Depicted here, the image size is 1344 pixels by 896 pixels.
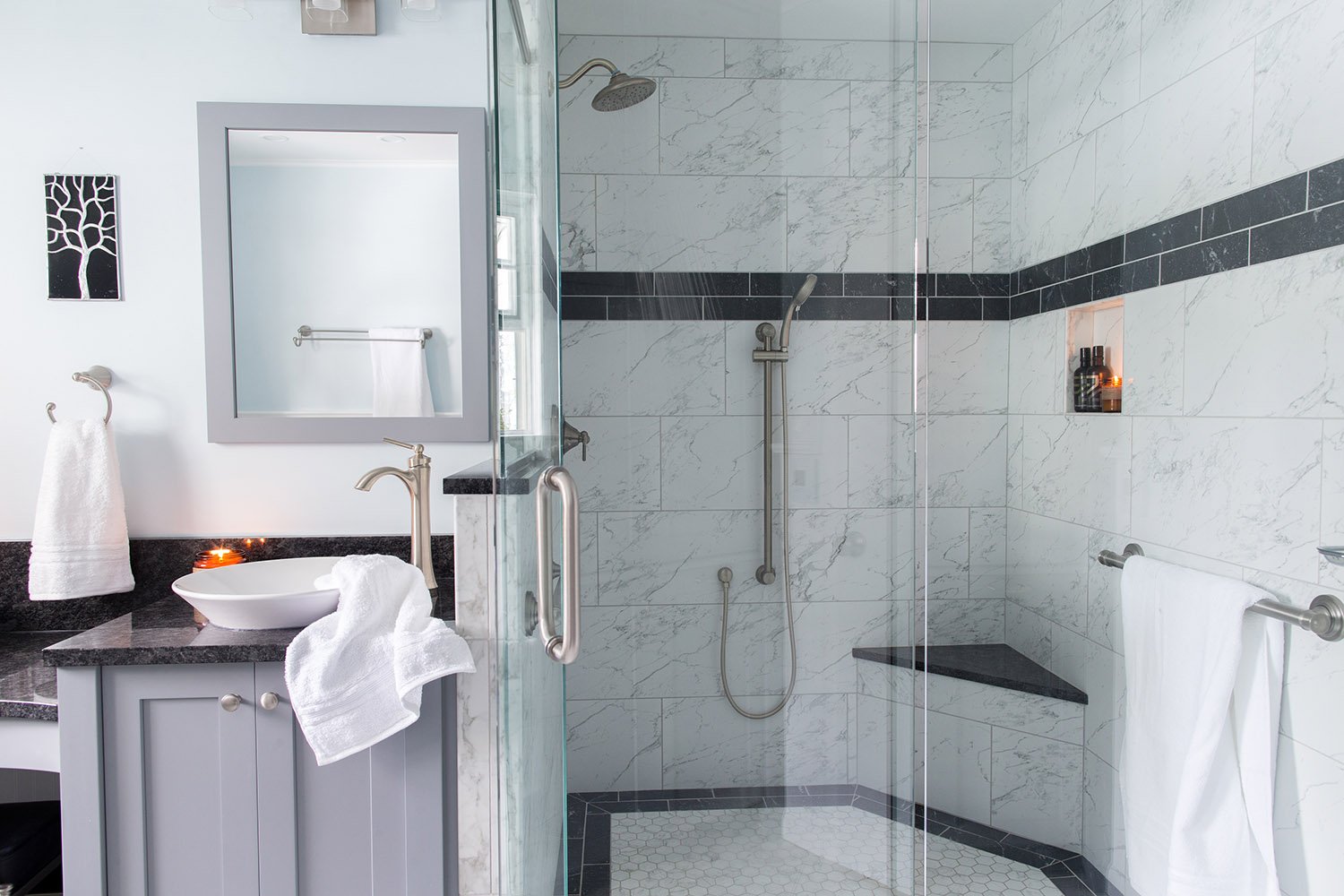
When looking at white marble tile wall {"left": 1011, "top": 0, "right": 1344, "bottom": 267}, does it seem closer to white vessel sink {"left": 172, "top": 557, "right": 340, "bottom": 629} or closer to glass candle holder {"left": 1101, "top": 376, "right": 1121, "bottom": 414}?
glass candle holder {"left": 1101, "top": 376, "right": 1121, "bottom": 414}

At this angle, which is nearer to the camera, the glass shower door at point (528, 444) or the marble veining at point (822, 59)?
the glass shower door at point (528, 444)

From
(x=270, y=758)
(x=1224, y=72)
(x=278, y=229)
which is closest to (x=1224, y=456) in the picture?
(x=1224, y=72)

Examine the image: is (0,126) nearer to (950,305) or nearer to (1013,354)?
(950,305)

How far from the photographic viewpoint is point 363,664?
1.42 meters

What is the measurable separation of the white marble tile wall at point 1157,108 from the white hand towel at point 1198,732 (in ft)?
2.33

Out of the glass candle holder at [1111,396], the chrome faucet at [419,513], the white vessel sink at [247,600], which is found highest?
the glass candle holder at [1111,396]

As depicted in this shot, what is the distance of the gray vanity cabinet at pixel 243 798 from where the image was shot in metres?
1.47

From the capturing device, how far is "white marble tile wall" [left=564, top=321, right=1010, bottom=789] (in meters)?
1.23

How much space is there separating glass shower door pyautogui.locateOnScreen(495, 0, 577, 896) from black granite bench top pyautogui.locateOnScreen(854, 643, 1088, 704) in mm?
770

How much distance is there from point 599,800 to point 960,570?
811 millimetres

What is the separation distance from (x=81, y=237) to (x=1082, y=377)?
Answer: 242 cm

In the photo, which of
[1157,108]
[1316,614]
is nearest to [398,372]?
[1157,108]

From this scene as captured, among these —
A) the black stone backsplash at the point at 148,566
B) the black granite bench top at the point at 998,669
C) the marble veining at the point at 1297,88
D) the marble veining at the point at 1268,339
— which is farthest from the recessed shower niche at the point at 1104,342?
the black stone backsplash at the point at 148,566

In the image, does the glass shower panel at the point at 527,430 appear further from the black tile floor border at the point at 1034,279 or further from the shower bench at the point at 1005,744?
the shower bench at the point at 1005,744
